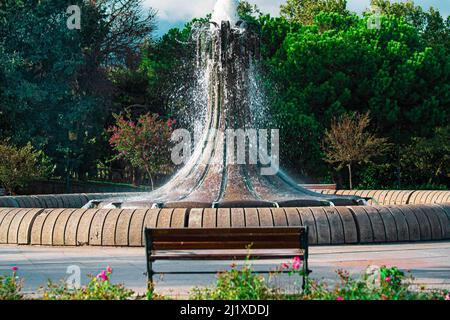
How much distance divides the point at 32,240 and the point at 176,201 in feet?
8.68

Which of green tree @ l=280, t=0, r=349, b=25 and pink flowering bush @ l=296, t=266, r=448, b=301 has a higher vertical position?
green tree @ l=280, t=0, r=349, b=25

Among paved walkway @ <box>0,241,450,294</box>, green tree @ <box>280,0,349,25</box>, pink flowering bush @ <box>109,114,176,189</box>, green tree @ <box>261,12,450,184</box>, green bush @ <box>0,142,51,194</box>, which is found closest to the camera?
paved walkway @ <box>0,241,450,294</box>

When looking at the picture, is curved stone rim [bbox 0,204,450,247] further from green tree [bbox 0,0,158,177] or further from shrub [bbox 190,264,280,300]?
green tree [bbox 0,0,158,177]

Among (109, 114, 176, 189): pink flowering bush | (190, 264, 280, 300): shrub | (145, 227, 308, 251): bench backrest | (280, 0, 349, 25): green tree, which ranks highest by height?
(280, 0, 349, 25): green tree

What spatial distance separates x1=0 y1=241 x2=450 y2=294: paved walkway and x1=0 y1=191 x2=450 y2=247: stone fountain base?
401 millimetres

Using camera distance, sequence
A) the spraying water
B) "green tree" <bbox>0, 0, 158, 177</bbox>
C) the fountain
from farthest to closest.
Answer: "green tree" <bbox>0, 0, 158, 177</bbox>, the spraying water, the fountain

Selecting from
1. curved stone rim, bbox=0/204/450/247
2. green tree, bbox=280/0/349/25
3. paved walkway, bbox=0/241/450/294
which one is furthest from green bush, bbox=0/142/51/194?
green tree, bbox=280/0/349/25

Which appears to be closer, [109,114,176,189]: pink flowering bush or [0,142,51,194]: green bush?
[0,142,51,194]: green bush

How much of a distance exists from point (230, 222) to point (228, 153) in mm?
3333

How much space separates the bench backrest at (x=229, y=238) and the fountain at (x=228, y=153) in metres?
5.97

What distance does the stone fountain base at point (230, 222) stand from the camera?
12.2 metres

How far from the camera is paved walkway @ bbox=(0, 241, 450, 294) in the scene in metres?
8.45
